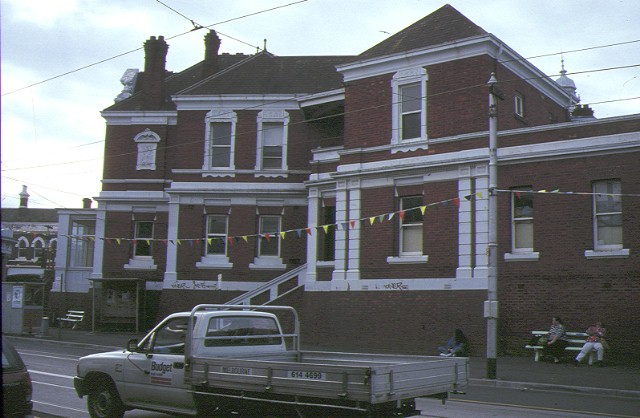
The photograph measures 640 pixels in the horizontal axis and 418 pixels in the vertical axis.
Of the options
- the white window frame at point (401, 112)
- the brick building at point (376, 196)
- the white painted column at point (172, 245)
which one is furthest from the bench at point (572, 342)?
the white painted column at point (172, 245)

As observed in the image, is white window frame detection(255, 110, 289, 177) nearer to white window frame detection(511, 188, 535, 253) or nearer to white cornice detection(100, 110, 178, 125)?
white cornice detection(100, 110, 178, 125)

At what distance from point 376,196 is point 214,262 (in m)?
9.26

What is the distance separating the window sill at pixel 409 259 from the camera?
23.3 metres

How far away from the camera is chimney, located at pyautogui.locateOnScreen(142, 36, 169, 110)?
3500 centimetres

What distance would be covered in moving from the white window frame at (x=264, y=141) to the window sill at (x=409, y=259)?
327 inches

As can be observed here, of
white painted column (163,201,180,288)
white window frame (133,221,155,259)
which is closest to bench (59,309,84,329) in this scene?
white window frame (133,221,155,259)

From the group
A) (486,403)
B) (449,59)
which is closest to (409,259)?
(449,59)

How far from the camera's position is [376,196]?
2473cm

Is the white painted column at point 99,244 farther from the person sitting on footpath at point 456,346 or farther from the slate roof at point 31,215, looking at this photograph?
the slate roof at point 31,215

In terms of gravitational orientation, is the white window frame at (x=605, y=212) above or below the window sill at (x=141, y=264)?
above

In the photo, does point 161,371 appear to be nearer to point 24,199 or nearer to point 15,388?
point 15,388

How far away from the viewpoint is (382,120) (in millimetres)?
25062

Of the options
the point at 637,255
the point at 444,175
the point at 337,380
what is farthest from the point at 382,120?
the point at 337,380

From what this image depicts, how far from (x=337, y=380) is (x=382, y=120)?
1861cm
